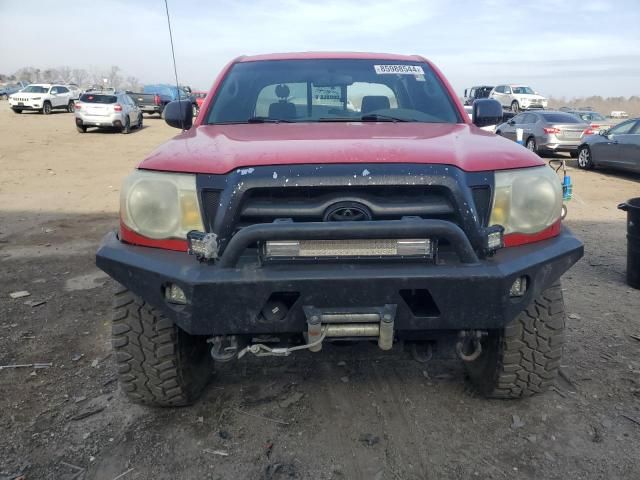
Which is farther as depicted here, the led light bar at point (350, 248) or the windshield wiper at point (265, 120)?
the windshield wiper at point (265, 120)

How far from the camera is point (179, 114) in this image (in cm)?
375

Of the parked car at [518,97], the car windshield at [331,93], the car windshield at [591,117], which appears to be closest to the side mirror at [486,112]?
the car windshield at [331,93]

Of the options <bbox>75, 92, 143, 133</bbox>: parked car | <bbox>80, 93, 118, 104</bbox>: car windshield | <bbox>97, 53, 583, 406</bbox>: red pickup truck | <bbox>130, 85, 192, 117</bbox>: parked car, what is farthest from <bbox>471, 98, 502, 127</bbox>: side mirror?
<bbox>130, 85, 192, 117</bbox>: parked car

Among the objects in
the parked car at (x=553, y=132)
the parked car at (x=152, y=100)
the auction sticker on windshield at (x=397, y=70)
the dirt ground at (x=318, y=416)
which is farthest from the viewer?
the parked car at (x=152, y=100)

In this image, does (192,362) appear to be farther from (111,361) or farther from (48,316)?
(48,316)

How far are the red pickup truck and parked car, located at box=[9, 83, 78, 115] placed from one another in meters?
31.2

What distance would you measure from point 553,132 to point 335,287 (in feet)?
47.6

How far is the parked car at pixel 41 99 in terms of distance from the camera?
95.0 ft

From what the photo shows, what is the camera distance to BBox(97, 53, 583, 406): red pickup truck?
2.06m

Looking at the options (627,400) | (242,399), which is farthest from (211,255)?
(627,400)

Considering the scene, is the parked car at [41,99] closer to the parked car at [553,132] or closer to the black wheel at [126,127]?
the black wheel at [126,127]

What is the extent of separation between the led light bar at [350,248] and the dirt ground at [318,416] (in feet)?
3.33

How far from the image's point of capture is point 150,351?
102 inches

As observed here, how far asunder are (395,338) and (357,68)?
6.82ft
